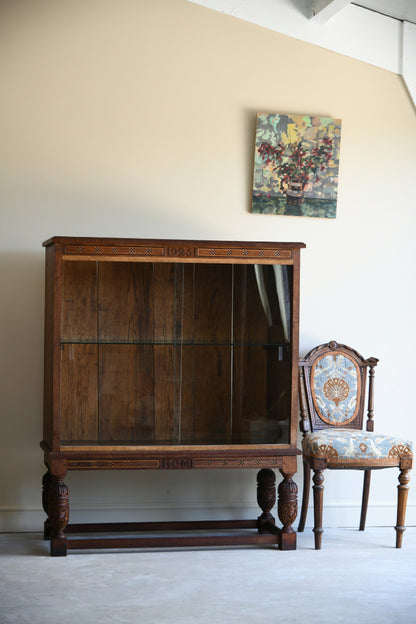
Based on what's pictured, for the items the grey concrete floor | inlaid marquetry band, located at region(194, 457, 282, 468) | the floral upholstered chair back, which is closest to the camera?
the grey concrete floor

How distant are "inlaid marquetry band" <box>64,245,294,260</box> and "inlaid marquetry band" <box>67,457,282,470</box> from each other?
951mm

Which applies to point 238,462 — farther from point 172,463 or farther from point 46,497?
point 46,497

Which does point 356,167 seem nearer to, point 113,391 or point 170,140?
point 170,140

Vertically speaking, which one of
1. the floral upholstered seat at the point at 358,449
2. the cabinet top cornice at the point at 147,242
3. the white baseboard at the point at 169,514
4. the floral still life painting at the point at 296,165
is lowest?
the white baseboard at the point at 169,514

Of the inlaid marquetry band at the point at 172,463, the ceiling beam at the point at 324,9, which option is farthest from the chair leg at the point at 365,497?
the ceiling beam at the point at 324,9

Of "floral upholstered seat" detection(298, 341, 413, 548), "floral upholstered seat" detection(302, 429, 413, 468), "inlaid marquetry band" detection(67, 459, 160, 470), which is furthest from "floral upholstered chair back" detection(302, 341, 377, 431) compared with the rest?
"inlaid marquetry band" detection(67, 459, 160, 470)

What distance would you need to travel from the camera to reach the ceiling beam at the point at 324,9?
12.7 feet

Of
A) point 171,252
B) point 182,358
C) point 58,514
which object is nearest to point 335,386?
point 182,358

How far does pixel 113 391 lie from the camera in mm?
3482

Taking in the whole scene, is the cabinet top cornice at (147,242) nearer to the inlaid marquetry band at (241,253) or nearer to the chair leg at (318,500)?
the inlaid marquetry band at (241,253)

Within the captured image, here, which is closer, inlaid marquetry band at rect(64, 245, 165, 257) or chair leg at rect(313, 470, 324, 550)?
inlaid marquetry band at rect(64, 245, 165, 257)

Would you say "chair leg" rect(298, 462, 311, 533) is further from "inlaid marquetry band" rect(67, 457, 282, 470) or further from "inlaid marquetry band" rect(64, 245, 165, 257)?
"inlaid marquetry band" rect(64, 245, 165, 257)

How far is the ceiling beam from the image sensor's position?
3.86 m

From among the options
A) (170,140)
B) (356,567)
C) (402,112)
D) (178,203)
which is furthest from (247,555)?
(402,112)
